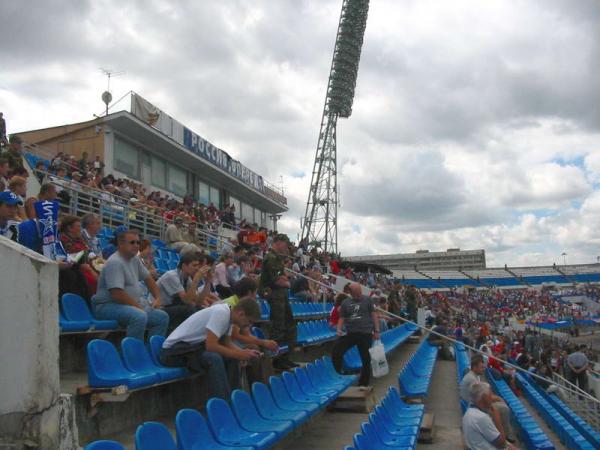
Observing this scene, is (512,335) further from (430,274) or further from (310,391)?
(430,274)

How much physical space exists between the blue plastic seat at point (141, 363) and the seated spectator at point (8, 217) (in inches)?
53.9

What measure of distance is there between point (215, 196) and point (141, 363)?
20.5m

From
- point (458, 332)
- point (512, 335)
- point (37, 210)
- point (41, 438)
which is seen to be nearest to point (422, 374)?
point (37, 210)

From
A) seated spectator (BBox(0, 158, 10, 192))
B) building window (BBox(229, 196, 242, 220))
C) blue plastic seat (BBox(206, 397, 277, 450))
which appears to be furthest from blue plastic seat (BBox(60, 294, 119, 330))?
building window (BBox(229, 196, 242, 220))

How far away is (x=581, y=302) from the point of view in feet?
132

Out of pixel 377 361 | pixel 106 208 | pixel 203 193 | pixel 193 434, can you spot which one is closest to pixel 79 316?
pixel 193 434

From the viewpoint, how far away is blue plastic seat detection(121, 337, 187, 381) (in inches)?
153

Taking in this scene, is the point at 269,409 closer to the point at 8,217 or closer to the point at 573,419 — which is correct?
the point at 8,217

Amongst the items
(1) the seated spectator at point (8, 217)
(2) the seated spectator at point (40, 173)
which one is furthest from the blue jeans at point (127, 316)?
(2) the seated spectator at point (40, 173)

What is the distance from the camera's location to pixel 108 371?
11.7ft

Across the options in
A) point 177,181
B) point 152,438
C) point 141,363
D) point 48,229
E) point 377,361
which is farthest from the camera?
point 177,181

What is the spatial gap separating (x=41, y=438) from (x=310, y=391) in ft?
10.8

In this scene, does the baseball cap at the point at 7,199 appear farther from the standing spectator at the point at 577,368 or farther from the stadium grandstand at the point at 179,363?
the standing spectator at the point at 577,368

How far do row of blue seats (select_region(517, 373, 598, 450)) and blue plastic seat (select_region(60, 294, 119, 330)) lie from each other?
5558 millimetres
